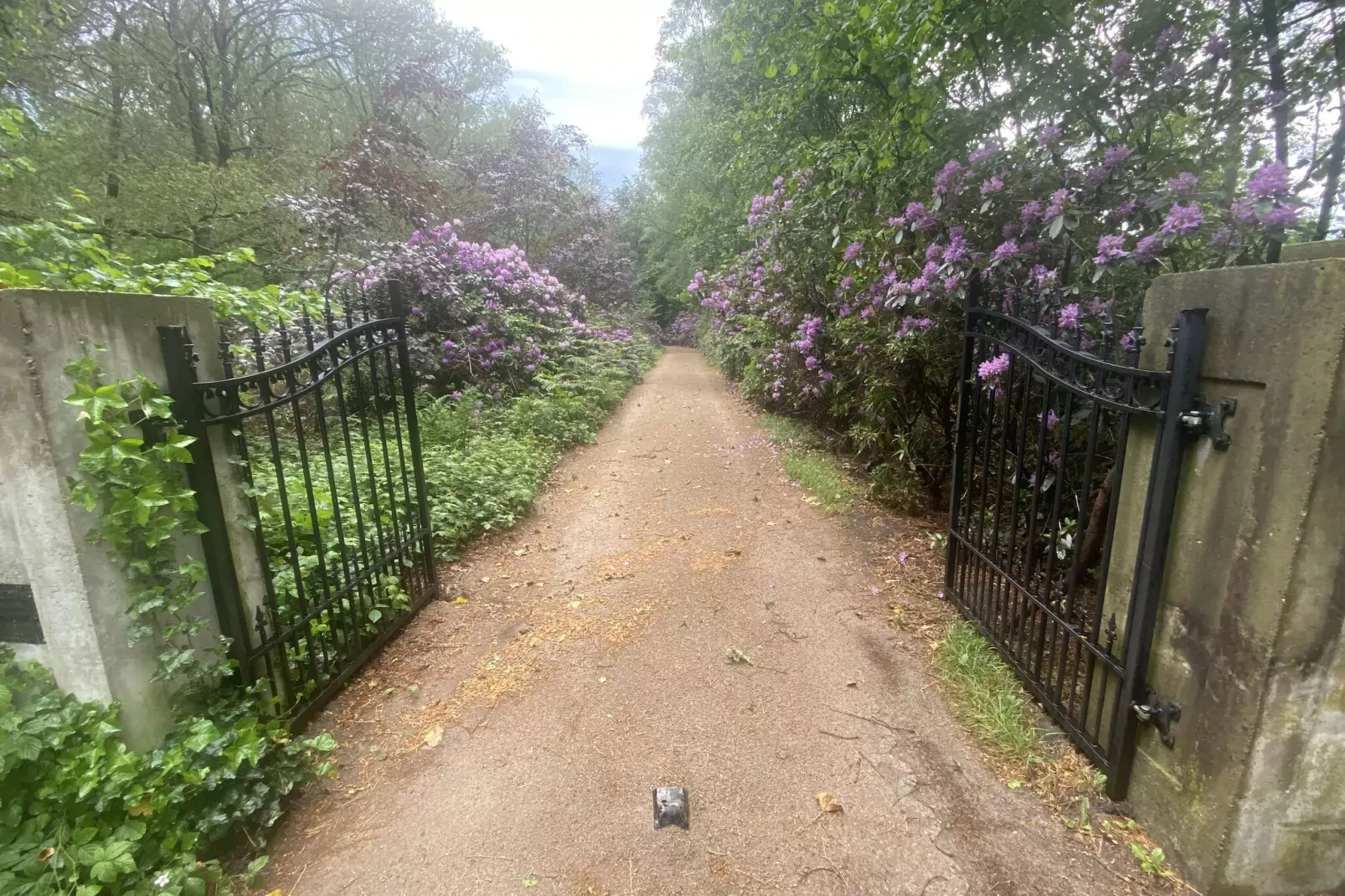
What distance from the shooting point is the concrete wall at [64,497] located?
6.18 feet

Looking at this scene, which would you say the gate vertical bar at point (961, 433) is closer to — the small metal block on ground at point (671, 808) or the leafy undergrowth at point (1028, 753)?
the leafy undergrowth at point (1028, 753)

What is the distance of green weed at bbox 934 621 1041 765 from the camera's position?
267cm

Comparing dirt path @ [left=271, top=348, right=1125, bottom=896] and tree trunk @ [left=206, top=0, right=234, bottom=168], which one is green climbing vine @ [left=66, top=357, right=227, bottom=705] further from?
tree trunk @ [left=206, top=0, right=234, bottom=168]

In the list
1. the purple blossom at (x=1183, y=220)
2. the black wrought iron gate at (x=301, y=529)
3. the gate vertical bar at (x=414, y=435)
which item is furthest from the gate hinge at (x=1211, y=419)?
the gate vertical bar at (x=414, y=435)

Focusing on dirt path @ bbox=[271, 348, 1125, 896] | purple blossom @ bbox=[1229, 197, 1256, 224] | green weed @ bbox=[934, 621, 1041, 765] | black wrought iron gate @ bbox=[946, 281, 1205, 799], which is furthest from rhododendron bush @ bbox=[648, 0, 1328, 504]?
Result: dirt path @ bbox=[271, 348, 1125, 896]

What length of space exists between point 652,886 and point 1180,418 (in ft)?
7.84

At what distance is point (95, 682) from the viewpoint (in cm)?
205

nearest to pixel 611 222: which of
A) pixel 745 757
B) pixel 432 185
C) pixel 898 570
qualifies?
pixel 432 185

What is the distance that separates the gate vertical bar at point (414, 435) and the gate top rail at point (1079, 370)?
3408 millimetres

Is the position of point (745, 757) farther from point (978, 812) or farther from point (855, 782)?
point (978, 812)

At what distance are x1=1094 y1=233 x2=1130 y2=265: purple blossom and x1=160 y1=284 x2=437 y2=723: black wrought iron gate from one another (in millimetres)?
3749

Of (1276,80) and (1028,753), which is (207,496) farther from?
(1276,80)

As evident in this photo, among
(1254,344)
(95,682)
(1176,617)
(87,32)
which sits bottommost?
(95,682)

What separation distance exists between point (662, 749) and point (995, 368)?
263cm
